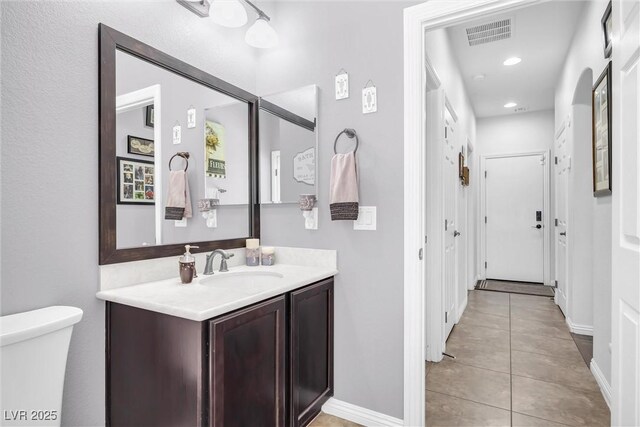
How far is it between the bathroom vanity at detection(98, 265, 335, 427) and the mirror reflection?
32 centimetres

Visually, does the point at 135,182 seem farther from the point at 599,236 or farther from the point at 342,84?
the point at 599,236

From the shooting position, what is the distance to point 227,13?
66.8 inches

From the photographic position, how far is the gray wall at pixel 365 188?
1.76 m

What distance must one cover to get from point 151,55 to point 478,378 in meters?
2.78

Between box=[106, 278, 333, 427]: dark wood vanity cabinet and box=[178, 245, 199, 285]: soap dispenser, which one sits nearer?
box=[106, 278, 333, 427]: dark wood vanity cabinet

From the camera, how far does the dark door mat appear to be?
470 cm

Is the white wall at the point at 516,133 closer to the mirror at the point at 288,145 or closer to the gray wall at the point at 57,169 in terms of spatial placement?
the mirror at the point at 288,145

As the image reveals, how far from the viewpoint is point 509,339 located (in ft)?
9.91

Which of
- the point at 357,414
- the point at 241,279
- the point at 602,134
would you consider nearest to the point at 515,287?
the point at 602,134

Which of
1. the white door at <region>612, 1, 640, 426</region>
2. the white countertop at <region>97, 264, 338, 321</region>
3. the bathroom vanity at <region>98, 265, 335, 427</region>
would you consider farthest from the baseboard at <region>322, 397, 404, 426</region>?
the white door at <region>612, 1, 640, 426</region>

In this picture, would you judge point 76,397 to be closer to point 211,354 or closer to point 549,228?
point 211,354

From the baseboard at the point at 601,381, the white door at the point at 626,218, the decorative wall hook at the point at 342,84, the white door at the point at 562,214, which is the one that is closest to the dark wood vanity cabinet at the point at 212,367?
the decorative wall hook at the point at 342,84

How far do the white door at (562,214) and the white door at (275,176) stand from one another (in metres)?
2.95

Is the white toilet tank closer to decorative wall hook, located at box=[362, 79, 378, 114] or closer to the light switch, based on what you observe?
the light switch
